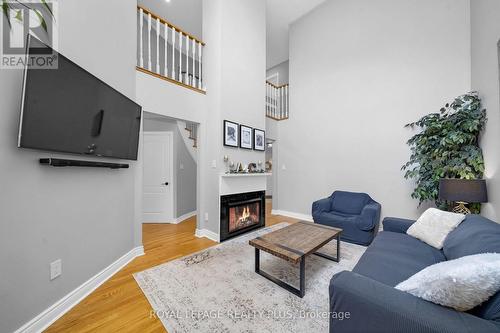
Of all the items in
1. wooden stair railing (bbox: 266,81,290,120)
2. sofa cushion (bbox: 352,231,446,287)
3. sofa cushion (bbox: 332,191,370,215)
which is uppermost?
wooden stair railing (bbox: 266,81,290,120)

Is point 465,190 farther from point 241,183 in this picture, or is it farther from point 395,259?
point 241,183

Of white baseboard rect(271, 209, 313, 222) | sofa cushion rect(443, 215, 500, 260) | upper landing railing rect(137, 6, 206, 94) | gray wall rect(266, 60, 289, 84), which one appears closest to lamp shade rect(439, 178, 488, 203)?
sofa cushion rect(443, 215, 500, 260)

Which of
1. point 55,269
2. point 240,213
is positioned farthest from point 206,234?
point 55,269

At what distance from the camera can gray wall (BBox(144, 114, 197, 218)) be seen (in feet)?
13.8

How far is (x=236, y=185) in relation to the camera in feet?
11.4

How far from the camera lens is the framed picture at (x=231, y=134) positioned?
130 inches

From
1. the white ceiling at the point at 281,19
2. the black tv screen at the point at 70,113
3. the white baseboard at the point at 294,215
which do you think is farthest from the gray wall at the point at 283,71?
the black tv screen at the point at 70,113

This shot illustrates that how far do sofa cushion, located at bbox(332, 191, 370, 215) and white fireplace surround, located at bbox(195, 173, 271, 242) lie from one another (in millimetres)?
1461

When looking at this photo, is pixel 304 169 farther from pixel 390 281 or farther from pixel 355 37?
pixel 390 281

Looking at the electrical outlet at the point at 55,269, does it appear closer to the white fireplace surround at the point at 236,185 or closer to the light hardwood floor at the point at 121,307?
the light hardwood floor at the point at 121,307

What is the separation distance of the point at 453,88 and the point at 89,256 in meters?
5.18

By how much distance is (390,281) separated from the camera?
1367 mm

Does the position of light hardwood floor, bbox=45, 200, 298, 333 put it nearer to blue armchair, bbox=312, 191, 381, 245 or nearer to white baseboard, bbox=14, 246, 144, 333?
white baseboard, bbox=14, 246, 144, 333

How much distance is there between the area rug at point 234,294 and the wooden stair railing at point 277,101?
371 centimetres
